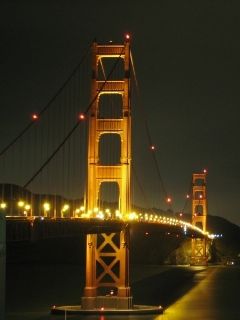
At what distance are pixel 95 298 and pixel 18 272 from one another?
103m

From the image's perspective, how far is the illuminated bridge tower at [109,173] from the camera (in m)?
43.0

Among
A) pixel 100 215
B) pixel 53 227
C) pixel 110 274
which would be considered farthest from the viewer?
pixel 110 274

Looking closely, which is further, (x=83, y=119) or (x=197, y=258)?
(x=197, y=258)

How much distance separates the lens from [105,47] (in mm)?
44625

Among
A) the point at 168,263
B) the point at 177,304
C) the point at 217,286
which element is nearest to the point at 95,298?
the point at 177,304

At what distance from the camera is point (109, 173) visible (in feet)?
142

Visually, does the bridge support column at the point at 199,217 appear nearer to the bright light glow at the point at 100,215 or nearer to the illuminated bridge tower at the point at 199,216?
the illuminated bridge tower at the point at 199,216

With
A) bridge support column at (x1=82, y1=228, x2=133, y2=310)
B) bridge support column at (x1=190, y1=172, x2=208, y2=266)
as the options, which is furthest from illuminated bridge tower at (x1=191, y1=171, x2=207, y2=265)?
bridge support column at (x1=82, y1=228, x2=133, y2=310)

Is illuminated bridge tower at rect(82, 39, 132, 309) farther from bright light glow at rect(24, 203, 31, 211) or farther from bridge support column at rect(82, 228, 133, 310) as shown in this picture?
bright light glow at rect(24, 203, 31, 211)

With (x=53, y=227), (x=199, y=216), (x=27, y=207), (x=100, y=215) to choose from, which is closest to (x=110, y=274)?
(x=100, y=215)

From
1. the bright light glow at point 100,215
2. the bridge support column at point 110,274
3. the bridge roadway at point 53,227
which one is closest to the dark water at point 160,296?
the bridge support column at point 110,274

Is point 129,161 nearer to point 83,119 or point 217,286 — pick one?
point 83,119

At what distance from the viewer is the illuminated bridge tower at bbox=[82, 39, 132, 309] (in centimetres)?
4300

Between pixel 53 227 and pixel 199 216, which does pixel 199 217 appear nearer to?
pixel 199 216
